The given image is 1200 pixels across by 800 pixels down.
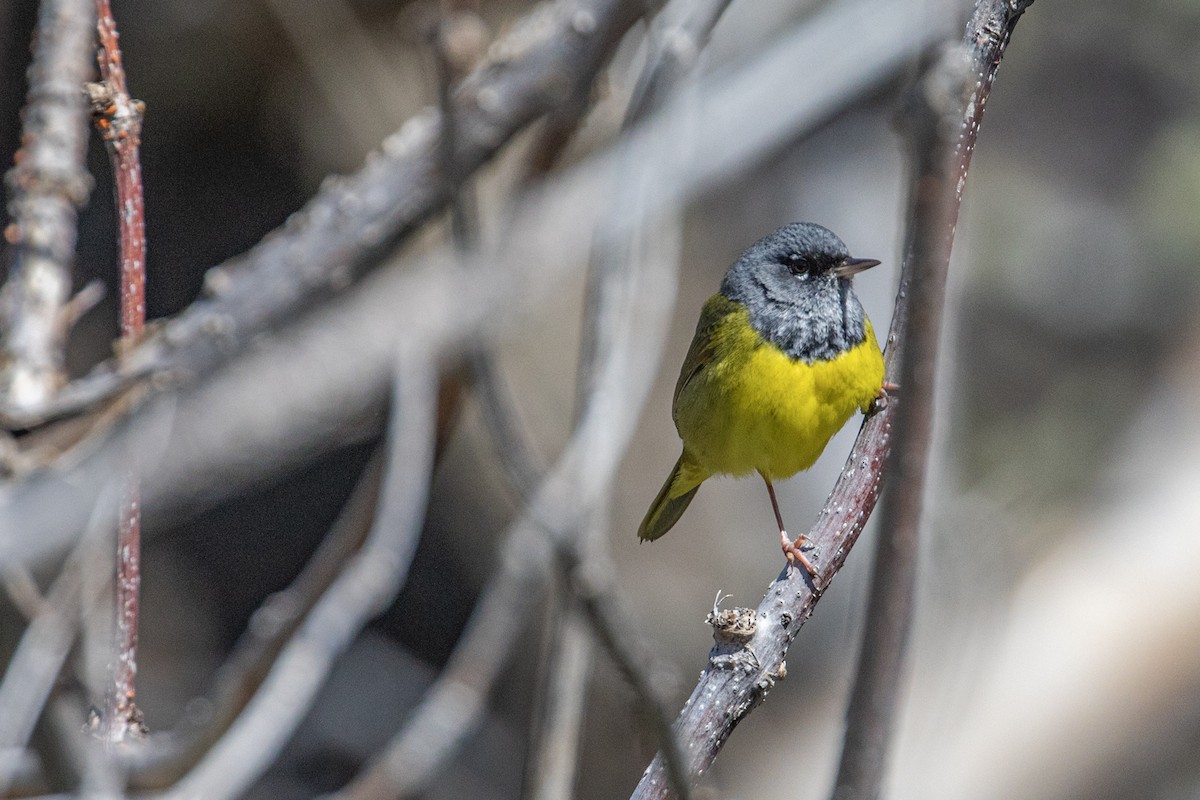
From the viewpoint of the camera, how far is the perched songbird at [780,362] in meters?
2.43

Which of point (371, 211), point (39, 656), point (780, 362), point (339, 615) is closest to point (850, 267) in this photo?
point (780, 362)

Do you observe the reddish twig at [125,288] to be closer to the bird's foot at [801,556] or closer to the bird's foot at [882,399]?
the bird's foot at [801,556]

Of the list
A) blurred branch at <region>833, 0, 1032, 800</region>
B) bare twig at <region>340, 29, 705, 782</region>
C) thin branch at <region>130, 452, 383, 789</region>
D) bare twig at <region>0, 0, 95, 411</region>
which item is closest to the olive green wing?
bare twig at <region>340, 29, 705, 782</region>

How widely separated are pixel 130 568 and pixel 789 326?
1.64 m

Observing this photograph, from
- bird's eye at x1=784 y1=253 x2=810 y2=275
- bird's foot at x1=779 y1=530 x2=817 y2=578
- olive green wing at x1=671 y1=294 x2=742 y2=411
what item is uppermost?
bird's eye at x1=784 y1=253 x2=810 y2=275

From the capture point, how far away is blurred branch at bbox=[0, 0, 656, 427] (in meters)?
2.23

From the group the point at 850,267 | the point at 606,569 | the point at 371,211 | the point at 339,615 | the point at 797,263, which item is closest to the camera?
the point at 606,569

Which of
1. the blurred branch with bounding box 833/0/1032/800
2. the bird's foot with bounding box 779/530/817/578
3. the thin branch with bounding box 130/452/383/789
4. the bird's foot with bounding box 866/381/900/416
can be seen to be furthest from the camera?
the bird's foot with bounding box 866/381/900/416

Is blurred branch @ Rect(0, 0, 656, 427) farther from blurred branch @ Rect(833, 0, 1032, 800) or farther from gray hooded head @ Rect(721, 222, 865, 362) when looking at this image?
blurred branch @ Rect(833, 0, 1032, 800)

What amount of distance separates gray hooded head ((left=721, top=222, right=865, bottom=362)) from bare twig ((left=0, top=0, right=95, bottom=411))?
1.45 m

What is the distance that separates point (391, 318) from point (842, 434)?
2.24m

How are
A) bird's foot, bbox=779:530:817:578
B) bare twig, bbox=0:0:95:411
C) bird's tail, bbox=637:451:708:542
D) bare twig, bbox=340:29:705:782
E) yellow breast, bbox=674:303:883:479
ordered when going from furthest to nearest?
bird's tail, bbox=637:451:708:542 → yellow breast, bbox=674:303:883:479 → bare twig, bbox=0:0:95:411 → bird's foot, bbox=779:530:817:578 → bare twig, bbox=340:29:705:782

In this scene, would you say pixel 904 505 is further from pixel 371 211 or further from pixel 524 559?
pixel 371 211

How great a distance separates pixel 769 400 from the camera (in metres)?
2.47
